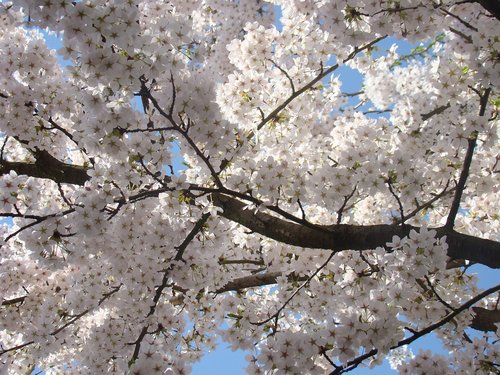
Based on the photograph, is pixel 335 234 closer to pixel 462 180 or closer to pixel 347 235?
pixel 347 235

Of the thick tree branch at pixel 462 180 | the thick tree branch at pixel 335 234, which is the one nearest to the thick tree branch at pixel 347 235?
the thick tree branch at pixel 335 234

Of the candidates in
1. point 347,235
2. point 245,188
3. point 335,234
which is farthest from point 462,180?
point 245,188

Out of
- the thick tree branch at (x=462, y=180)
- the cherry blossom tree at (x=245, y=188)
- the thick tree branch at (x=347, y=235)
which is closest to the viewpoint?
the cherry blossom tree at (x=245, y=188)

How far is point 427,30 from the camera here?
194 inches

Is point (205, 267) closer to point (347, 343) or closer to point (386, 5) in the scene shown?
point (347, 343)

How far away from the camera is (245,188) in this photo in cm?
456

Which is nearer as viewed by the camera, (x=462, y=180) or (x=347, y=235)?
(x=462, y=180)

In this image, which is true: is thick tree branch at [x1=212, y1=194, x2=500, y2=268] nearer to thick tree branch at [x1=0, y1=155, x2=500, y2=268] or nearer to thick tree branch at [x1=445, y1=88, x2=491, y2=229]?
thick tree branch at [x1=0, y1=155, x2=500, y2=268]

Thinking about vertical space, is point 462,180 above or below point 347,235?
above

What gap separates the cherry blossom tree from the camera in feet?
12.9

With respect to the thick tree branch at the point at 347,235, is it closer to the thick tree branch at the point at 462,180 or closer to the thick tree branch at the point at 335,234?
the thick tree branch at the point at 335,234

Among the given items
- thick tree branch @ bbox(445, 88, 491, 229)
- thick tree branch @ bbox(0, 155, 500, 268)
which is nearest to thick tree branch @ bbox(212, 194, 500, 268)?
thick tree branch @ bbox(0, 155, 500, 268)

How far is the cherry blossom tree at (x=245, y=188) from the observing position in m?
3.92

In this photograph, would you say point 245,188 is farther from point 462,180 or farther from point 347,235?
point 462,180
